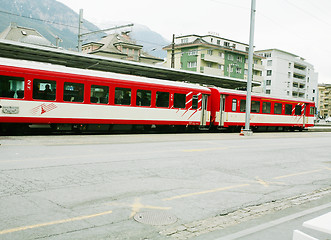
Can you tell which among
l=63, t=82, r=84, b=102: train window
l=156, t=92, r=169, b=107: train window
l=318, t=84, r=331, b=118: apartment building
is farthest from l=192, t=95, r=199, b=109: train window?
l=318, t=84, r=331, b=118: apartment building

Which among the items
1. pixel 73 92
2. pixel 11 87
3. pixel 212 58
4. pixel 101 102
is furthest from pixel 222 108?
pixel 212 58

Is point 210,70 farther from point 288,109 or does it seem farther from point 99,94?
point 99,94

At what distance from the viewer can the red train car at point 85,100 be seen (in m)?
14.7

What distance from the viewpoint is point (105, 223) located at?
439 cm

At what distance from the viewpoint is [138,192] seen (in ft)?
19.7

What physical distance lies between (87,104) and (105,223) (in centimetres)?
1321

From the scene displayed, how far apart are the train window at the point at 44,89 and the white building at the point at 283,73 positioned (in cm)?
8174

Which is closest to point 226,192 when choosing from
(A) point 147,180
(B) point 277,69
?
(A) point 147,180

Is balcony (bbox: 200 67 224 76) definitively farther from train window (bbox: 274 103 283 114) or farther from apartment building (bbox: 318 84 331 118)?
apartment building (bbox: 318 84 331 118)

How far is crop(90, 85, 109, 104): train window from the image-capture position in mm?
17220

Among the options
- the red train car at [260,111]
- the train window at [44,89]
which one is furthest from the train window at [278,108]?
the train window at [44,89]

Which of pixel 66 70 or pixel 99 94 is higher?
pixel 66 70

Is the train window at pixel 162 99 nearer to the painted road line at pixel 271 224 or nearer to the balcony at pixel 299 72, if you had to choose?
the painted road line at pixel 271 224

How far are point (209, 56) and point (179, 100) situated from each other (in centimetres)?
4812
